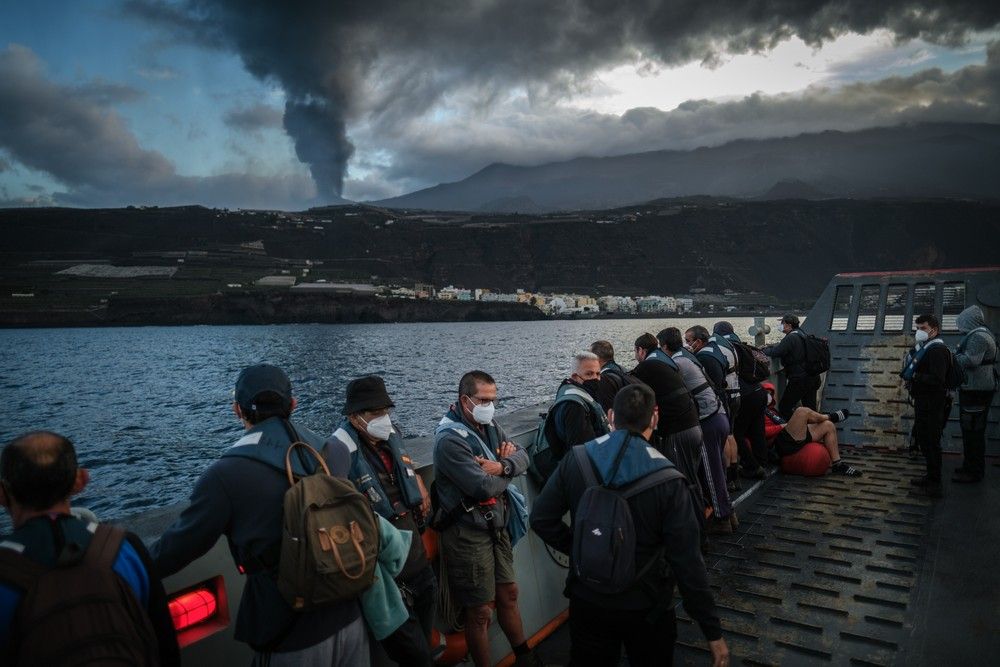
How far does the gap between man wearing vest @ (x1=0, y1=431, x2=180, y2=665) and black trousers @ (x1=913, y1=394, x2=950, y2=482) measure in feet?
27.5

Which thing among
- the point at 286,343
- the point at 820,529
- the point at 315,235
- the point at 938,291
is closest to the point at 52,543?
the point at 820,529

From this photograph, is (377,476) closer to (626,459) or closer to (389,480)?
(389,480)

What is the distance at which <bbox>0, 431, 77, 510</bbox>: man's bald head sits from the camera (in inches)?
69.0

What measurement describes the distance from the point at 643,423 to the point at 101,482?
26.6 m

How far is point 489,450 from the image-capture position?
12.2 ft

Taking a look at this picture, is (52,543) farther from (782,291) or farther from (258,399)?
(782,291)

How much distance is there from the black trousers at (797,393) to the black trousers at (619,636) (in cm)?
762

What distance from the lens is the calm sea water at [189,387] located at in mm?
25922

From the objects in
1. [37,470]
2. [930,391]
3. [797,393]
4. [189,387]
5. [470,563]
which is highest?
[37,470]

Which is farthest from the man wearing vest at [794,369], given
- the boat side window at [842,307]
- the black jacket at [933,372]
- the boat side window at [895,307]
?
the boat side window at [895,307]

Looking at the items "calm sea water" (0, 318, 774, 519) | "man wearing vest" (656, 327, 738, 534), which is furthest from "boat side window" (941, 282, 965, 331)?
"calm sea water" (0, 318, 774, 519)

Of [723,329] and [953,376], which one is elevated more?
[723,329]

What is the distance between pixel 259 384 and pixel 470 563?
1808 millimetres

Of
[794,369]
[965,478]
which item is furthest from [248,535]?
[794,369]
